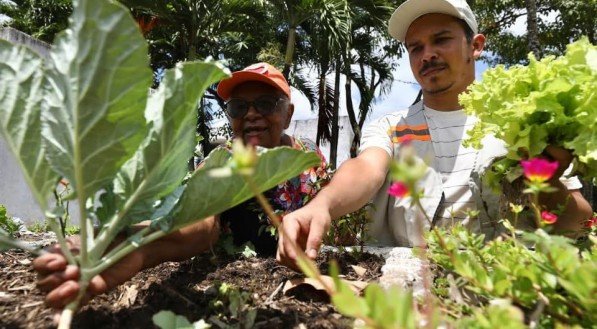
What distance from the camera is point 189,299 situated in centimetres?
111

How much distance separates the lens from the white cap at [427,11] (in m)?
2.12

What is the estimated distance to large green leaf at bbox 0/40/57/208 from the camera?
81cm

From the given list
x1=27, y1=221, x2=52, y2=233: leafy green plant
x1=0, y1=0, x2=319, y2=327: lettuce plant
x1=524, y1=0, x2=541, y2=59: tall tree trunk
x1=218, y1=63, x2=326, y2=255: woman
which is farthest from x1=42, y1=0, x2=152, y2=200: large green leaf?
x1=524, y1=0, x2=541, y2=59: tall tree trunk

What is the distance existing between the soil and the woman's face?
1.09 meters

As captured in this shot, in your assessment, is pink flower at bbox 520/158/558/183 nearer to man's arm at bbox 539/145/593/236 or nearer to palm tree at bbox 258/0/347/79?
man's arm at bbox 539/145/593/236

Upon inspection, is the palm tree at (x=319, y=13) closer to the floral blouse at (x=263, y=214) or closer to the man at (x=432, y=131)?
the man at (x=432, y=131)

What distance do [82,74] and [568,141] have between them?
95cm

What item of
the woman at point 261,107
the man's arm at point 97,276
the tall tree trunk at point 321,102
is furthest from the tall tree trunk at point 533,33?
the man's arm at point 97,276

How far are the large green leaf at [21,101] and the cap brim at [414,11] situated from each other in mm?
1760

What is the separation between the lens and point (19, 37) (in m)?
5.66

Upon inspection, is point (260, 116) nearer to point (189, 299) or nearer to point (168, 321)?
point (189, 299)

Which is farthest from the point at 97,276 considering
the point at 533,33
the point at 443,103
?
the point at 533,33

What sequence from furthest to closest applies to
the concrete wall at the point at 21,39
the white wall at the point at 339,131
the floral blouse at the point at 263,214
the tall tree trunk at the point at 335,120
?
1. the white wall at the point at 339,131
2. the tall tree trunk at the point at 335,120
3. the concrete wall at the point at 21,39
4. the floral blouse at the point at 263,214

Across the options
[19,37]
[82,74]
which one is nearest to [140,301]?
[82,74]
